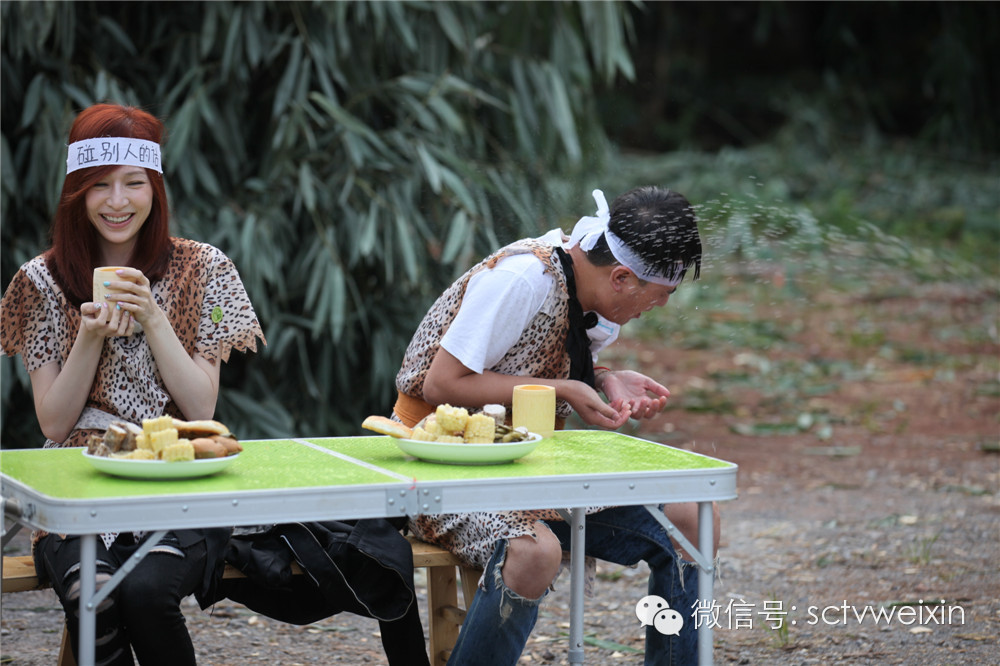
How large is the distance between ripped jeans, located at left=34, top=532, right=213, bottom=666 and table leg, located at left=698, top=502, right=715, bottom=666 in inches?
42.4

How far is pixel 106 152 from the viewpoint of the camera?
2.91 metres

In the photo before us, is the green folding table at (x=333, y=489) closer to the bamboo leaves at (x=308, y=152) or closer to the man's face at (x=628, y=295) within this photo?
the man's face at (x=628, y=295)

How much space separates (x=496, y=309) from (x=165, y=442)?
0.96 meters

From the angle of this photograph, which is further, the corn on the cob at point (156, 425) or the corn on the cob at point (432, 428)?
the corn on the cob at point (432, 428)

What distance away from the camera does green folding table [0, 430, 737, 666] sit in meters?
2.10

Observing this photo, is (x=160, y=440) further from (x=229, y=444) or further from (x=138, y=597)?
(x=138, y=597)

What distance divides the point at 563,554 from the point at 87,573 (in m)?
1.37

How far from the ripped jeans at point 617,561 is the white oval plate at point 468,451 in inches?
11.7

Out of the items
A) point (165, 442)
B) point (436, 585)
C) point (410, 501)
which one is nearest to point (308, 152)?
point (436, 585)

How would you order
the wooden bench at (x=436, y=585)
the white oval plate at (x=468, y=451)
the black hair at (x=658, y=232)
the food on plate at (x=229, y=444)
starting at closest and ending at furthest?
the food on plate at (x=229, y=444)
the white oval plate at (x=468, y=451)
the wooden bench at (x=436, y=585)
the black hair at (x=658, y=232)

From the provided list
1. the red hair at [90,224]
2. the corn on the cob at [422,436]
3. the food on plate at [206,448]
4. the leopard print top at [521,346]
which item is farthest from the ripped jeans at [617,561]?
the red hair at [90,224]

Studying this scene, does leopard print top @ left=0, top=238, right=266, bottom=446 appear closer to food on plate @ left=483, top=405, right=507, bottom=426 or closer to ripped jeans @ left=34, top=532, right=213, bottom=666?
ripped jeans @ left=34, top=532, right=213, bottom=666

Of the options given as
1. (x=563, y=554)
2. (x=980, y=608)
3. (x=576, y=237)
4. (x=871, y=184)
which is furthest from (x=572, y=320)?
(x=871, y=184)

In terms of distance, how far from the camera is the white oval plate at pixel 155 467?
2234 mm
